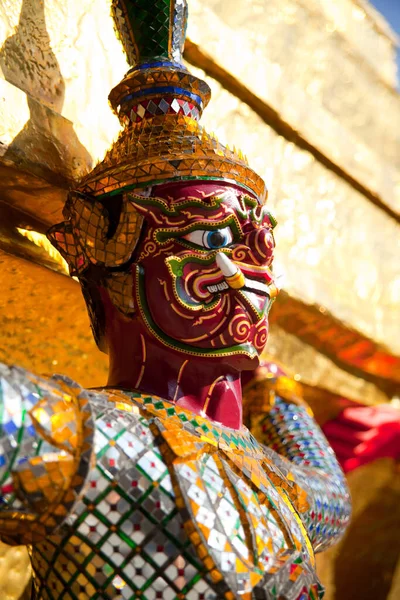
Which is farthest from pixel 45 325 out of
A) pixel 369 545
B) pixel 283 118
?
pixel 369 545

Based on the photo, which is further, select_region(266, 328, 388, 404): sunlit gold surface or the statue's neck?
select_region(266, 328, 388, 404): sunlit gold surface

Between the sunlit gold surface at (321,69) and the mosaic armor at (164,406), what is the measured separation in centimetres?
67

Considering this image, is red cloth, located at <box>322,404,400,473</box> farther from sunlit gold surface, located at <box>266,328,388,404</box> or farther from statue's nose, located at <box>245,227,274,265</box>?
statue's nose, located at <box>245,227,274,265</box>

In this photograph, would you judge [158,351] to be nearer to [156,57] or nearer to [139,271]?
[139,271]

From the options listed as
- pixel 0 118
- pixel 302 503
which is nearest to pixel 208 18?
pixel 0 118

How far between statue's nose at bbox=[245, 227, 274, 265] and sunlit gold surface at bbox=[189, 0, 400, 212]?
2.73 feet

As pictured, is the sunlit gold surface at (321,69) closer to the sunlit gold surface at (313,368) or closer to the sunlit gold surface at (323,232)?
the sunlit gold surface at (323,232)

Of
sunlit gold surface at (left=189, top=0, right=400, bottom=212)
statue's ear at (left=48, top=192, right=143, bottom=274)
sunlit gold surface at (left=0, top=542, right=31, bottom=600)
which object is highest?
sunlit gold surface at (left=189, top=0, right=400, bottom=212)

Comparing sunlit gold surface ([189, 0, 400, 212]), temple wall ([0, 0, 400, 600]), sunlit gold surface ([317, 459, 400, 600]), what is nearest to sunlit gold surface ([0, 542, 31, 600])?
Answer: temple wall ([0, 0, 400, 600])

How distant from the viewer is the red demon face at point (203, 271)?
1.17m

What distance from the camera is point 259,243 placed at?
1.20 meters

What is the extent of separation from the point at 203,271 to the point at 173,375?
0.15 m

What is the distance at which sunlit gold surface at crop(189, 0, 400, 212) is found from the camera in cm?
205

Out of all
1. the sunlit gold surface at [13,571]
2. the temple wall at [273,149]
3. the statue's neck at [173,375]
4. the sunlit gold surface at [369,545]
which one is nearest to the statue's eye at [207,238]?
the statue's neck at [173,375]
